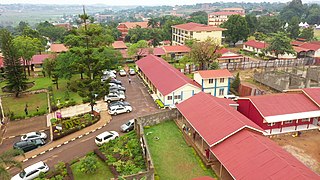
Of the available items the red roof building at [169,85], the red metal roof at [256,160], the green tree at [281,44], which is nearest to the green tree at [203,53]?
the red roof building at [169,85]

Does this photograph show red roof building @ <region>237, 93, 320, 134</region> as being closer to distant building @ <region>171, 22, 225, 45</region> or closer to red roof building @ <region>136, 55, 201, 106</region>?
red roof building @ <region>136, 55, 201, 106</region>

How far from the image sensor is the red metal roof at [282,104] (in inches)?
963

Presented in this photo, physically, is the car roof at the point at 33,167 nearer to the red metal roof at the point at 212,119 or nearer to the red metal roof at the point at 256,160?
the red metal roof at the point at 212,119

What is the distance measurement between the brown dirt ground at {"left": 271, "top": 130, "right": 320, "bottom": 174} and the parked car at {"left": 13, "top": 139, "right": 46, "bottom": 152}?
20.0 m

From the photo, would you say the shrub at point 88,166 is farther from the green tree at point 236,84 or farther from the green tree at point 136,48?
the green tree at point 136,48

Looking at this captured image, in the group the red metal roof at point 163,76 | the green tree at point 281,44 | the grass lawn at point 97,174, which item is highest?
the green tree at point 281,44

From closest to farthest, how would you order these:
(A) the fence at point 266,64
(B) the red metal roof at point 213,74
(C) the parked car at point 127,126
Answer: (C) the parked car at point 127,126, (B) the red metal roof at point 213,74, (A) the fence at point 266,64

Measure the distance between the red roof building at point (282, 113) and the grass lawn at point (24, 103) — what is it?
2273 centimetres

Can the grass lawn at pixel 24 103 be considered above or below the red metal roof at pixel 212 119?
below

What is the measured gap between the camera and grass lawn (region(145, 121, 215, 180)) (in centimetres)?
1909

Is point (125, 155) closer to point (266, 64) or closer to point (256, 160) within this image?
point (256, 160)

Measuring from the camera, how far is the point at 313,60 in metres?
50.5

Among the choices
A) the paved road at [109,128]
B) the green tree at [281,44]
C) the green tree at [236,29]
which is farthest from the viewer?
the green tree at [236,29]

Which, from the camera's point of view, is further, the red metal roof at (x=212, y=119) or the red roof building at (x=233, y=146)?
the red metal roof at (x=212, y=119)
